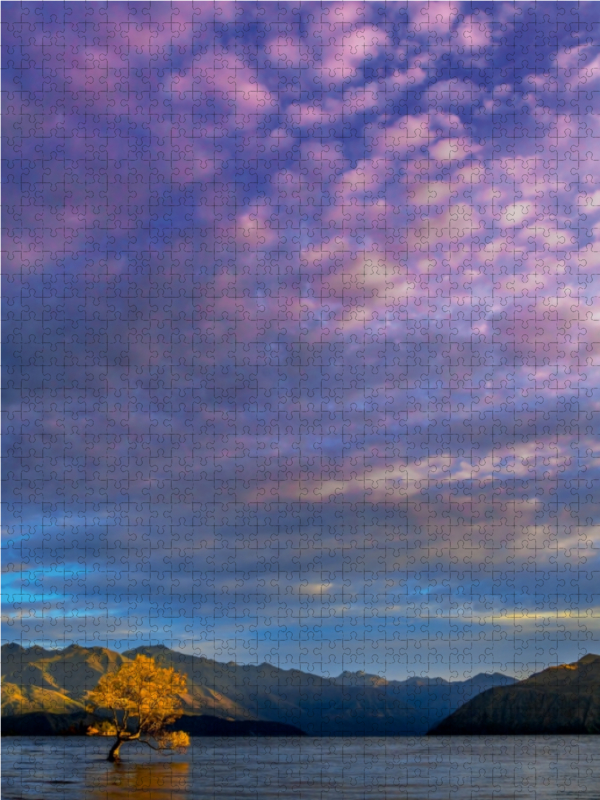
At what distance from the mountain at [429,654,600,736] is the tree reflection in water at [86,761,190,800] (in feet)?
178

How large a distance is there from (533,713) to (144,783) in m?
112

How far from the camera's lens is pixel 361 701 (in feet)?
141

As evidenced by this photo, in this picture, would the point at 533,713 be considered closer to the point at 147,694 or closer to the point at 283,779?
the point at 283,779

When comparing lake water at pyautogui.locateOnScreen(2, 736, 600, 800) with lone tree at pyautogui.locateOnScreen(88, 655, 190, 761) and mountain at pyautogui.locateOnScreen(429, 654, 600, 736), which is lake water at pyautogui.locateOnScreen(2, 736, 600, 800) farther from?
mountain at pyautogui.locateOnScreen(429, 654, 600, 736)

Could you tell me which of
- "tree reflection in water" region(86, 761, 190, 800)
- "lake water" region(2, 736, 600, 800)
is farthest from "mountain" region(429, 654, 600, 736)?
"tree reflection in water" region(86, 761, 190, 800)

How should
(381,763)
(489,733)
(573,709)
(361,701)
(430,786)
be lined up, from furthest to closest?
(573,709) < (489,733) < (381,763) < (430,786) < (361,701)

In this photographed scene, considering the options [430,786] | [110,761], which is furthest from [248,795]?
[110,761]

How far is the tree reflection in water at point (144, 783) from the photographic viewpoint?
39.7 m

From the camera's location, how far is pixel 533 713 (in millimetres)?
141875

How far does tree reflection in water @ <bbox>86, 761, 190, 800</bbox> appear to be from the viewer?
39.7 metres

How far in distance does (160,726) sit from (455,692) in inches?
722

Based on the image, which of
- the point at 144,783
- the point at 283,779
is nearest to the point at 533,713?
the point at 283,779

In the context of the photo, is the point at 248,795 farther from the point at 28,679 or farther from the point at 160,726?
the point at 28,679

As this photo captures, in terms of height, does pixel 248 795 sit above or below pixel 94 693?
below
